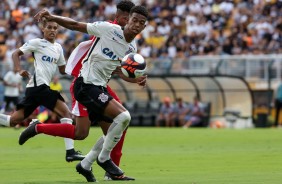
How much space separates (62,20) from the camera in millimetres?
12000

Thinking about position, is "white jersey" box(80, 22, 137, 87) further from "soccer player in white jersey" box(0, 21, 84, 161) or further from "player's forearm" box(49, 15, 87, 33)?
"soccer player in white jersey" box(0, 21, 84, 161)

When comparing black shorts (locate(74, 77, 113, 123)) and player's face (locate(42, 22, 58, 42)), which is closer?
black shorts (locate(74, 77, 113, 123))

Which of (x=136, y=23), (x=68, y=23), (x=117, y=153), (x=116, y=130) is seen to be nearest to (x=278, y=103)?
(x=117, y=153)

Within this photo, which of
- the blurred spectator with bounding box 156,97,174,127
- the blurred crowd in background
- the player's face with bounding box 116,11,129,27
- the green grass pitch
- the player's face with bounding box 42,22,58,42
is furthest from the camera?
the blurred crowd in background

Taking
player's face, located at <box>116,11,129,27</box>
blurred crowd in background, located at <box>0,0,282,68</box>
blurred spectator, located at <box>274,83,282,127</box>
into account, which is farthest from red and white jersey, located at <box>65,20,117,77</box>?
blurred crowd in background, located at <box>0,0,282,68</box>

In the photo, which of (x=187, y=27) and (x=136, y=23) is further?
(x=187, y=27)

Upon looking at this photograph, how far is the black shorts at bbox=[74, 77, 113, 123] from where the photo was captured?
1216 centimetres

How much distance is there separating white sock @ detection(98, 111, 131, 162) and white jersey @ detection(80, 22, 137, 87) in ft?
2.28

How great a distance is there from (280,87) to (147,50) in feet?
24.0

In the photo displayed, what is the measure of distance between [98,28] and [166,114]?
81.0 ft

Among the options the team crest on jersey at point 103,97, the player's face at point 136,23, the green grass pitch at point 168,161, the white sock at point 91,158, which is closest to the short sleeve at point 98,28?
the player's face at point 136,23

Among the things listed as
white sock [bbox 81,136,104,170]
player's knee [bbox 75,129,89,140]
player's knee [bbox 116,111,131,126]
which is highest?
player's knee [bbox 116,111,131,126]

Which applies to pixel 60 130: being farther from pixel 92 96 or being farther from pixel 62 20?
pixel 62 20

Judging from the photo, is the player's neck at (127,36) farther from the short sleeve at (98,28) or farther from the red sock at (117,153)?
the red sock at (117,153)
